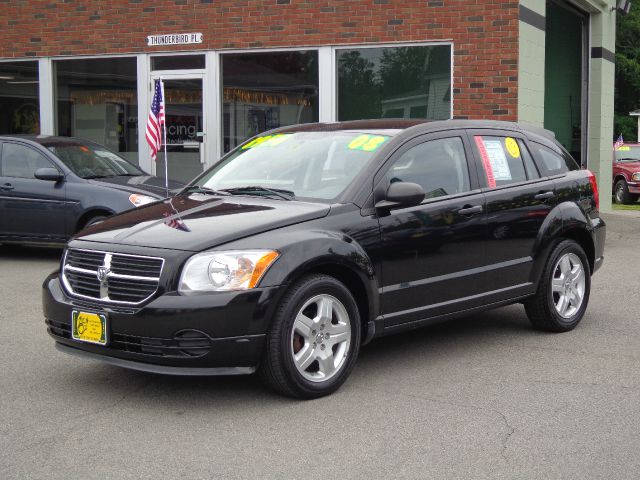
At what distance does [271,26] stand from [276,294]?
1065cm

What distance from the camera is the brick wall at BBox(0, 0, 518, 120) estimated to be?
13695 millimetres

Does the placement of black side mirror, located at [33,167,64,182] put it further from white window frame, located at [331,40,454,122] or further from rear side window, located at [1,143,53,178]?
white window frame, located at [331,40,454,122]

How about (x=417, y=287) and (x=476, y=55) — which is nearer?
(x=417, y=287)

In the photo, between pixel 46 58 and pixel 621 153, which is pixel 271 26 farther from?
pixel 621 153

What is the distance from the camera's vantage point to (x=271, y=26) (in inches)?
586

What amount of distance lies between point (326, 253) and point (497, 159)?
6.89 ft

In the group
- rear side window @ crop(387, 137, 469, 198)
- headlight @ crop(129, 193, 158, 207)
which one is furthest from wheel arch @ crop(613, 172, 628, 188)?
rear side window @ crop(387, 137, 469, 198)

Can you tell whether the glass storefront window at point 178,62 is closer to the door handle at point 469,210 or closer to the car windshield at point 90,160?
the car windshield at point 90,160

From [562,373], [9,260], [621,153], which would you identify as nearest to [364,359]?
[562,373]

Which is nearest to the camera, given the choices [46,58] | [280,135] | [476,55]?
[280,135]

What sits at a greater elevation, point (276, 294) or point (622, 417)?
point (276, 294)

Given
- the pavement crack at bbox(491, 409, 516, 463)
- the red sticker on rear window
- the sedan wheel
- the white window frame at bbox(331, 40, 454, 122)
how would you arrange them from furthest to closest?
the sedan wheel
the white window frame at bbox(331, 40, 454, 122)
the red sticker on rear window
the pavement crack at bbox(491, 409, 516, 463)

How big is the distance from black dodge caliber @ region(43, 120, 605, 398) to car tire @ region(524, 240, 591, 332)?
13 mm

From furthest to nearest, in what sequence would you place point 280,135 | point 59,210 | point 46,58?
1. point 46,58
2. point 59,210
3. point 280,135
